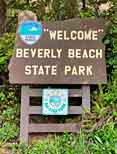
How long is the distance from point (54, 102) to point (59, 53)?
0.66 metres

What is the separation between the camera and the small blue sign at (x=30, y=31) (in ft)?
24.7

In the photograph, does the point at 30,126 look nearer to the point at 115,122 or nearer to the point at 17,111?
the point at 17,111

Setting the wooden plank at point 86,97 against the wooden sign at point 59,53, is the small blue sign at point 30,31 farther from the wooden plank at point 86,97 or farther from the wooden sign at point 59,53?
the wooden plank at point 86,97

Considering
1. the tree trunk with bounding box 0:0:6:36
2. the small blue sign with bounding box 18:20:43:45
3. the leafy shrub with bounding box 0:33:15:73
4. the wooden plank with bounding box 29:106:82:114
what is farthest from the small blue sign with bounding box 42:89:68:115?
the tree trunk with bounding box 0:0:6:36

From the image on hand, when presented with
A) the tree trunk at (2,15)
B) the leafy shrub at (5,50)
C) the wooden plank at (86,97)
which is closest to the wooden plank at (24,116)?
the wooden plank at (86,97)

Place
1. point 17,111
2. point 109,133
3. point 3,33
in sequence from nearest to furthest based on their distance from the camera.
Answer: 1. point 109,133
2. point 17,111
3. point 3,33

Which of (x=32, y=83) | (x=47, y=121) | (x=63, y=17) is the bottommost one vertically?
(x=47, y=121)

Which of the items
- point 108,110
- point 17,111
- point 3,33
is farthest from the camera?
point 3,33

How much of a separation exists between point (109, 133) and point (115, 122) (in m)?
0.39

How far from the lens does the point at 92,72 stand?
24.5 feet

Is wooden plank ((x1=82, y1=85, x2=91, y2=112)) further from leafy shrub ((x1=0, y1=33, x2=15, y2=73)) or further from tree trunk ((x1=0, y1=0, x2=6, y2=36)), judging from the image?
tree trunk ((x1=0, y1=0, x2=6, y2=36))

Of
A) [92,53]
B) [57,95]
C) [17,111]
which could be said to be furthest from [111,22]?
[17,111]

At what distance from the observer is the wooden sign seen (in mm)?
7434

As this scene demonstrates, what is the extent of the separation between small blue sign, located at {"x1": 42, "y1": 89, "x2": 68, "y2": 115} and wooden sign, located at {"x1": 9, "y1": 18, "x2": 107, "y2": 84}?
14 cm
